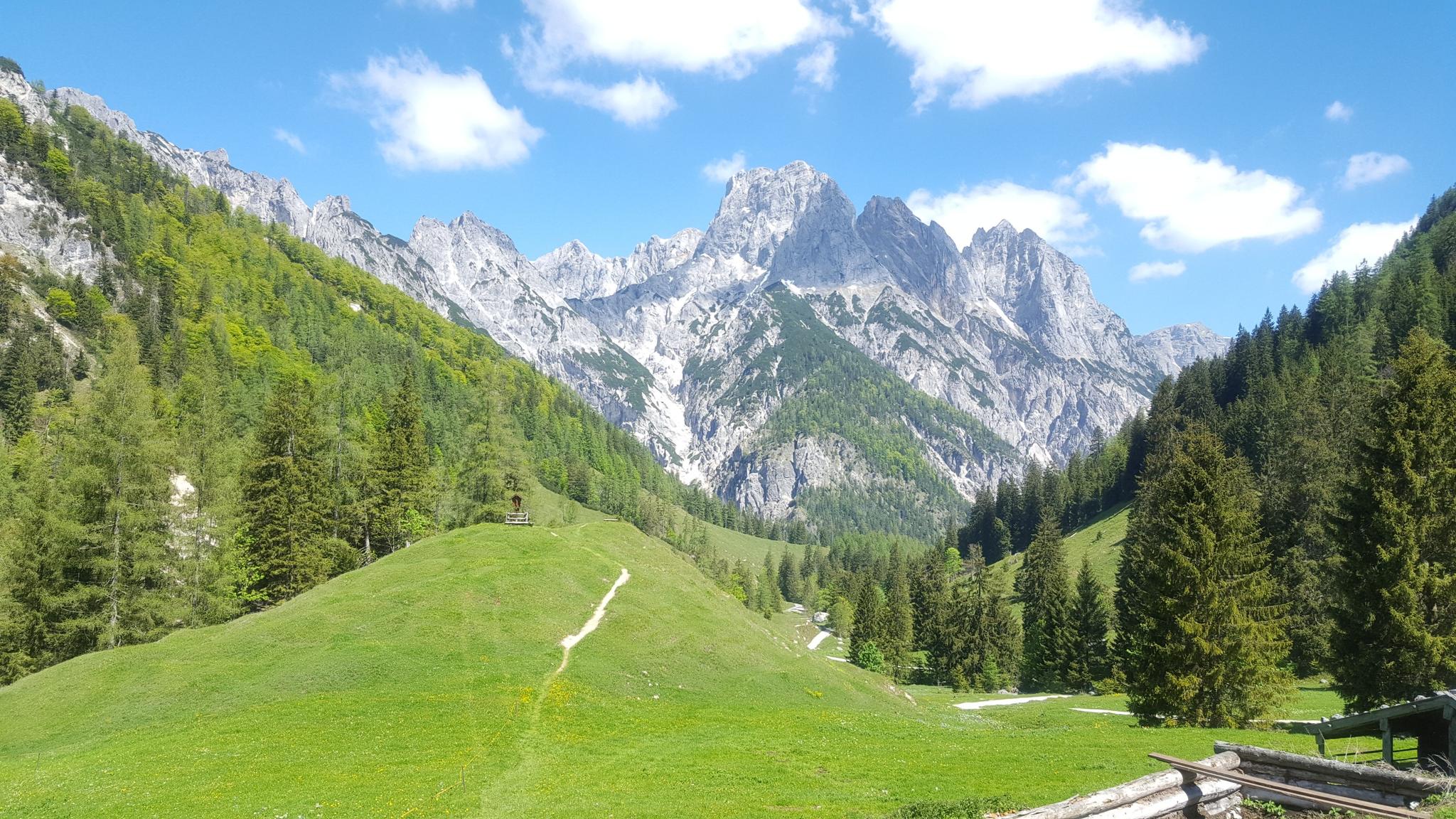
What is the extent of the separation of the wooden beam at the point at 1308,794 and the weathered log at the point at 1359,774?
18.5 inches

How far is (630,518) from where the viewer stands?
7594 inches

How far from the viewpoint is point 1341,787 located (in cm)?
1316

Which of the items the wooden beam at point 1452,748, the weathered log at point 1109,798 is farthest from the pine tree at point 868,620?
Answer: the weathered log at point 1109,798

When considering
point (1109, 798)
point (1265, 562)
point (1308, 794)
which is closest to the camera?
point (1109, 798)

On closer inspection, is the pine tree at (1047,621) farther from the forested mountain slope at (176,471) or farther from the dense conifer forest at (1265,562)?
the forested mountain slope at (176,471)

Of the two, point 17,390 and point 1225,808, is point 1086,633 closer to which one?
point 1225,808

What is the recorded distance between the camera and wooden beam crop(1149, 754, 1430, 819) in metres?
11.4

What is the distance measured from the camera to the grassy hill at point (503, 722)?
24.6 metres

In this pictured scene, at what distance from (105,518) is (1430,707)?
7125 centimetres

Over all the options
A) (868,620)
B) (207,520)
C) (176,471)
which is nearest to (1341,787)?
(207,520)

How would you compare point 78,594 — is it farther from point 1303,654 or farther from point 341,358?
point 341,358

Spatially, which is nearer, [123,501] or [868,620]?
[123,501]

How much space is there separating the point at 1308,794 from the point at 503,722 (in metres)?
31.7

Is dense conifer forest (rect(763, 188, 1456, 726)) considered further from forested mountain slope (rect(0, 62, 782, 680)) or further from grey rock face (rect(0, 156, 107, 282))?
grey rock face (rect(0, 156, 107, 282))
